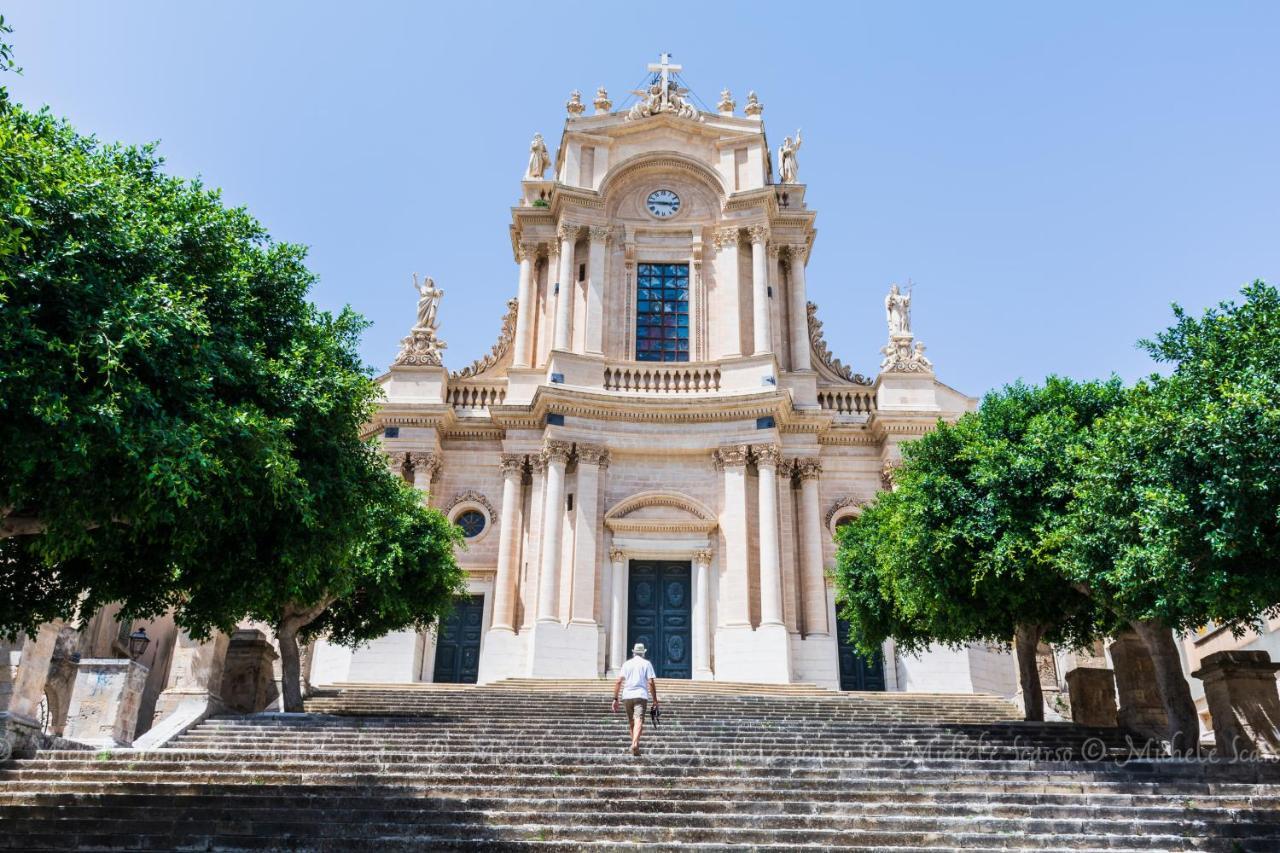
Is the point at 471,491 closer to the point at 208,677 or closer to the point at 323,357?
the point at 208,677

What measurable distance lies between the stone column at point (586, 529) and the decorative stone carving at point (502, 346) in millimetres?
5048

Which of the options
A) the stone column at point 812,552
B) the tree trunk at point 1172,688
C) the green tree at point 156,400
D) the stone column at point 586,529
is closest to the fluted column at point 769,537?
the stone column at point 812,552

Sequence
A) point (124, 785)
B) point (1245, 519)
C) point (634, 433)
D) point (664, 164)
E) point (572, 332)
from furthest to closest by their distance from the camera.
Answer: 1. point (664, 164)
2. point (572, 332)
3. point (634, 433)
4. point (124, 785)
5. point (1245, 519)

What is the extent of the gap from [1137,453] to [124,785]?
1296cm

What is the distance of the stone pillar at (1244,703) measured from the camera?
41.9 ft

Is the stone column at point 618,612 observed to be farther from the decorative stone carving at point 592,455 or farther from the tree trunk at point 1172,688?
the tree trunk at point 1172,688

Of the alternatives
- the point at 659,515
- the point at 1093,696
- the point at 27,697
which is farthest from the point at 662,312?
the point at 27,697

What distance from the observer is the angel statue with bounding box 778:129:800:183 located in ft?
104

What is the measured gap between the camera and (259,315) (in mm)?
11594

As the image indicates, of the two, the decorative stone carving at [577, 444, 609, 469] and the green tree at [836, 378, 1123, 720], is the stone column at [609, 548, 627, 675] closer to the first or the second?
the decorative stone carving at [577, 444, 609, 469]

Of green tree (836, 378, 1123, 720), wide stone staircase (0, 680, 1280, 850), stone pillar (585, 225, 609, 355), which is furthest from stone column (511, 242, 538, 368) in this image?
wide stone staircase (0, 680, 1280, 850)

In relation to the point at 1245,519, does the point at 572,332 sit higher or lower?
higher

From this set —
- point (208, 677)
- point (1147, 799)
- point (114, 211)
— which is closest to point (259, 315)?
point (114, 211)

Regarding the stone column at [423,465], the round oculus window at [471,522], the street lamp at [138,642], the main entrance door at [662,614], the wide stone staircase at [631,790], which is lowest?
the wide stone staircase at [631,790]
